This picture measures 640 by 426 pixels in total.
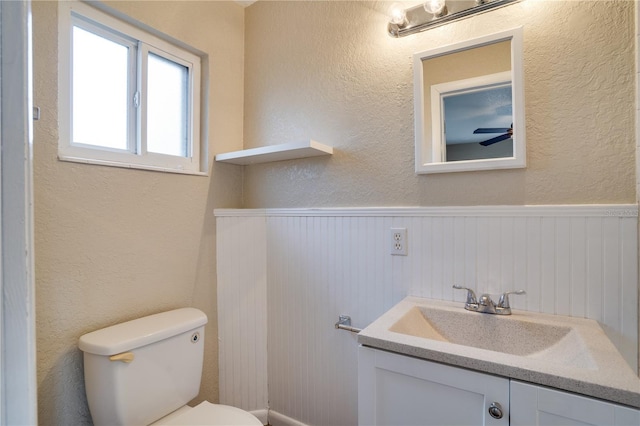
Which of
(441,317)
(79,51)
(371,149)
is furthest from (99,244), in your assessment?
(441,317)

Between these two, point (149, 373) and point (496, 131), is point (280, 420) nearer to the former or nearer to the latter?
point (149, 373)

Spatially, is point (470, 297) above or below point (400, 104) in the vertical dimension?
below

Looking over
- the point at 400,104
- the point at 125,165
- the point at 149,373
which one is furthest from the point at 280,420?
the point at 400,104

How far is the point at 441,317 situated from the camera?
4.00 feet

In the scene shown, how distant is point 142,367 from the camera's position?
1.22m

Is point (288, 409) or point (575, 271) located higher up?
point (575, 271)

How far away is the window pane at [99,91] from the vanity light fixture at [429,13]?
1.23 m

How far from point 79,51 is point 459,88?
1.55m

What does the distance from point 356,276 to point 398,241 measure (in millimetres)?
271

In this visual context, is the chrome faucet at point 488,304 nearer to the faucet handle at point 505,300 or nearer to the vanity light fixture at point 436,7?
the faucet handle at point 505,300

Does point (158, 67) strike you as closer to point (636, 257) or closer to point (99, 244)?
point (99, 244)

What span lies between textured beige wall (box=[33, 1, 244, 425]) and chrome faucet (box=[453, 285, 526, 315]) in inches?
50.0

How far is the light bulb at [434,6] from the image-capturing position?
4.25ft

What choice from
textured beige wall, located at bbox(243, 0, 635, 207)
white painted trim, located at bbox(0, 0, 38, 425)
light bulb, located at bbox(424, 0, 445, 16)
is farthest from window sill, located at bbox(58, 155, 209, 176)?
light bulb, located at bbox(424, 0, 445, 16)
